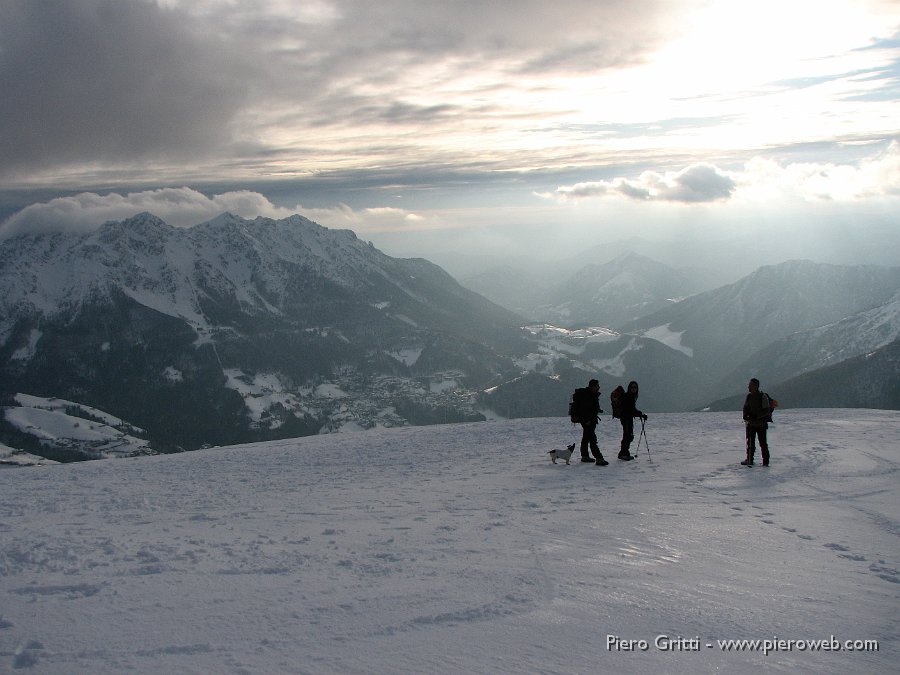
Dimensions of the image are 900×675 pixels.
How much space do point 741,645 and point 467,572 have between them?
3.98m

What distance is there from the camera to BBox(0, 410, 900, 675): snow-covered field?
6.76 meters

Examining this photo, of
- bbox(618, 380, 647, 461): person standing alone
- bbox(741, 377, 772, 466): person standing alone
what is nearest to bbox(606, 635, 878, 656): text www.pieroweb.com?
bbox(741, 377, 772, 466): person standing alone

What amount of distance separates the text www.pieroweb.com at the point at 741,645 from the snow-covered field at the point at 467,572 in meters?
0.03

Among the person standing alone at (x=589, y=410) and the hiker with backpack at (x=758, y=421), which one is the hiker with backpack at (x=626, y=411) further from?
the hiker with backpack at (x=758, y=421)

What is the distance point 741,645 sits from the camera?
23.0 ft

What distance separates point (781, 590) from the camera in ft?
28.2

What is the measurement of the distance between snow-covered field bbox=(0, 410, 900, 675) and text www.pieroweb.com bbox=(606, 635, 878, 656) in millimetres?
32

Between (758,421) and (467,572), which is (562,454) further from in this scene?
(467,572)

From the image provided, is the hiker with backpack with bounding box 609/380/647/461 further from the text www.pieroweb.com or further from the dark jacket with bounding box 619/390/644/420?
the text www.pieroweb.com

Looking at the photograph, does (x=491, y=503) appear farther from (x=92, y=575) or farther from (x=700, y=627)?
(x=92, y=575)

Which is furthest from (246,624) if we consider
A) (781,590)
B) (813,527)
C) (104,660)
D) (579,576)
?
(813,527)

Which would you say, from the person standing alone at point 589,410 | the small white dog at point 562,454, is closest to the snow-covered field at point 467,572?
the small white dog at point 562,454

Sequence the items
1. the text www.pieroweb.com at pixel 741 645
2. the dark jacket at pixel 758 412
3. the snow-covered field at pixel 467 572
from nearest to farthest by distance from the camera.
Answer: the snow-covered field at pixel 467 572
the text www.pieroweb.com at pixel 741 645
the dark jacket at pixel 758 412

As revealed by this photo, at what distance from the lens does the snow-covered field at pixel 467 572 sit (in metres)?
6.76
